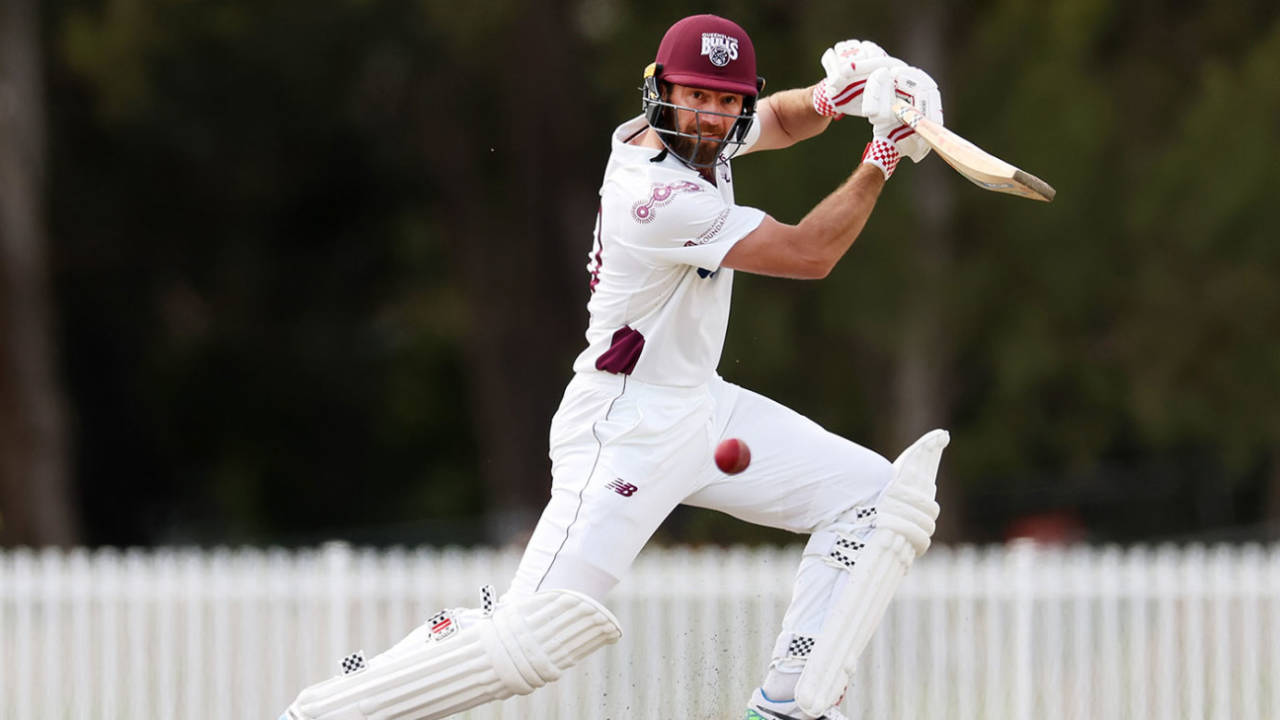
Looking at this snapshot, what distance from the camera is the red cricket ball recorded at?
4.22 meters

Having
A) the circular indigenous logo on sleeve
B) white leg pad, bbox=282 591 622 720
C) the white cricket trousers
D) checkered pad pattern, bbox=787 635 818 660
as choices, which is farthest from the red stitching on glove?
white leg pad, bbox=282 591 622 720

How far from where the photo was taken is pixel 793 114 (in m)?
4.81

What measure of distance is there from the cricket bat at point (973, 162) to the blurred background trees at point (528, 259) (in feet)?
27.5

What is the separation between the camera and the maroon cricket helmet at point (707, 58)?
4.17 m

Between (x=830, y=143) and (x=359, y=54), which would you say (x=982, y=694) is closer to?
(x=830, y=143)

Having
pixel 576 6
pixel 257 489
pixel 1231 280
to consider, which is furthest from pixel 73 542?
pixel 1231 280

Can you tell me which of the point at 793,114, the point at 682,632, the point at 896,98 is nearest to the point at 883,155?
the point at 896,98

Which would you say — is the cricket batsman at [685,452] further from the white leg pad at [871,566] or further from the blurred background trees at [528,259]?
the blurred background trees at [528,259]

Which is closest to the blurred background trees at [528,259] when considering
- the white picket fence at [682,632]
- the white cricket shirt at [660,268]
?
the white picket fence at [682,632]

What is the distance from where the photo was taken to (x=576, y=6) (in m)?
17.5

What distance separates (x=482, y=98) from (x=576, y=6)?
4.47 feet

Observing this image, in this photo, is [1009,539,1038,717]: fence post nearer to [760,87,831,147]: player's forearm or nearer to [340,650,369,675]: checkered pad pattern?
[760,87,831,147]: player's forearm

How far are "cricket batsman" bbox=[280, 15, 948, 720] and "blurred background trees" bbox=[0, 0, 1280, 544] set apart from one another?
26.6ft

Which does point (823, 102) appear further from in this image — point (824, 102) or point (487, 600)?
point (487, 600)
